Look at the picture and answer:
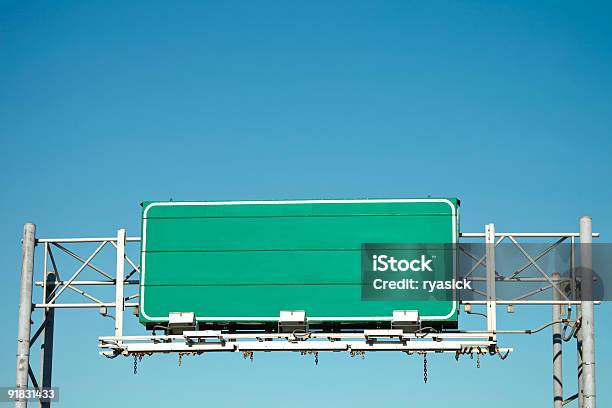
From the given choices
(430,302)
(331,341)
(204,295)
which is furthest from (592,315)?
(204,295)

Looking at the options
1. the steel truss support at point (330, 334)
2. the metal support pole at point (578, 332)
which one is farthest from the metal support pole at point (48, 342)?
the metal support pole at point (578, 332)

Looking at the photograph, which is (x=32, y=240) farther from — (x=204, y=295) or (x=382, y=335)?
(x=382, y=335)

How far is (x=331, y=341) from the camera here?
43750 millimetres

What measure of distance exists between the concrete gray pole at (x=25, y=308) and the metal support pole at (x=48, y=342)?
83 cm

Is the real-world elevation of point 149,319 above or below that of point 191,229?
below

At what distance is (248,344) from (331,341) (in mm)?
2504

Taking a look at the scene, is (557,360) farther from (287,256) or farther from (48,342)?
(48,342)

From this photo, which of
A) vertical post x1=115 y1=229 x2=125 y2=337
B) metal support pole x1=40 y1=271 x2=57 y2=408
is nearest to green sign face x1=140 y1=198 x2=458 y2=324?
vertical post x1=115 y1=229 x2=125 y2=337

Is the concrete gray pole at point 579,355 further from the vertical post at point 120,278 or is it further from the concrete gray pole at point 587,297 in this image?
the vertical post at point 120,278

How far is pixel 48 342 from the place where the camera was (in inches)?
1839

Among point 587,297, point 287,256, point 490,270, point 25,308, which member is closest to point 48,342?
point 25,308

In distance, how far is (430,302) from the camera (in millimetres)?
43625

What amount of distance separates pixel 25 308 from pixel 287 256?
8.40 meters

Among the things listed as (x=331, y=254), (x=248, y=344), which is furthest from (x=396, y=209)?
(x=248, y=344)
